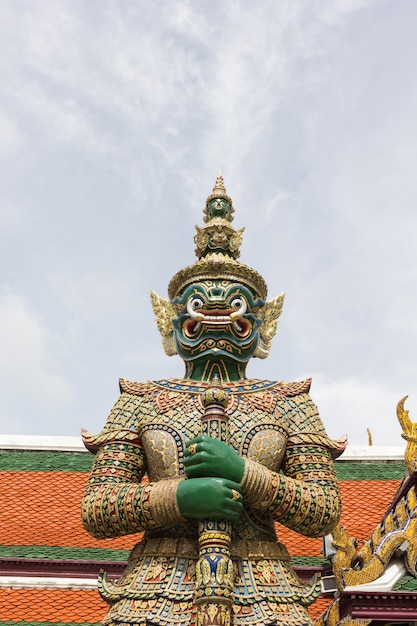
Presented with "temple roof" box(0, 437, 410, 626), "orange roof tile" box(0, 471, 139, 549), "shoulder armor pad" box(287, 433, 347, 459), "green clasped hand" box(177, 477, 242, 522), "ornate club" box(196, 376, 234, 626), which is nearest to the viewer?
"ornate club" box(196, 376, 234, 626)

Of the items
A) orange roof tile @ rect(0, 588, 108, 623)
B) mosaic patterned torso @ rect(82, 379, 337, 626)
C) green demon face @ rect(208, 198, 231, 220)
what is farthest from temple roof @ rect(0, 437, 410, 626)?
green demon face @ rect(208, 198, 231, 220)

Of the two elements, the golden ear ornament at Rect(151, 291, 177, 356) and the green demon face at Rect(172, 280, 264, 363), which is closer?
the green demon face at Rect(172, 280, 264, 363)

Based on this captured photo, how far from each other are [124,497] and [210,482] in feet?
1.94

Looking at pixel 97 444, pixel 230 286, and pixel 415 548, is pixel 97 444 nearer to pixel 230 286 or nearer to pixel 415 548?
pixel 230 286

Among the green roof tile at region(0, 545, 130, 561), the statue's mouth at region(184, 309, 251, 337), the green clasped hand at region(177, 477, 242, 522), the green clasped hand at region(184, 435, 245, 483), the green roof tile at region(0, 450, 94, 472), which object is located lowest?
the green clasped hand at region(177, 477, 242, 522)

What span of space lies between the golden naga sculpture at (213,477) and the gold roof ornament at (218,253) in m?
0.02

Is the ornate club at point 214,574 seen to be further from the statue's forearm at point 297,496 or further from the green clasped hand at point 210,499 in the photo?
the statue's forearm at point 297,496

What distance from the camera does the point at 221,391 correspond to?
4285 mm

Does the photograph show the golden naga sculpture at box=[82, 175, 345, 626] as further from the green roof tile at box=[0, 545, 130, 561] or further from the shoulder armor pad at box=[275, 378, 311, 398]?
the green roof tile at box=[0, 545, 130, 561]

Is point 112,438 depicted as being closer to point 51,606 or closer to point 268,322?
point 268,322

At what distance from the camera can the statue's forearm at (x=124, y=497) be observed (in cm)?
410

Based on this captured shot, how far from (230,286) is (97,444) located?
1.46m

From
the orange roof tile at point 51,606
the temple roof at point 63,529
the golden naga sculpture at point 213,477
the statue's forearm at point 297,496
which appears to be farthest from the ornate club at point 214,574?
the orange roof tile at point 51,606

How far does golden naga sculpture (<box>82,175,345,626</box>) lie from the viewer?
3.94 metres
